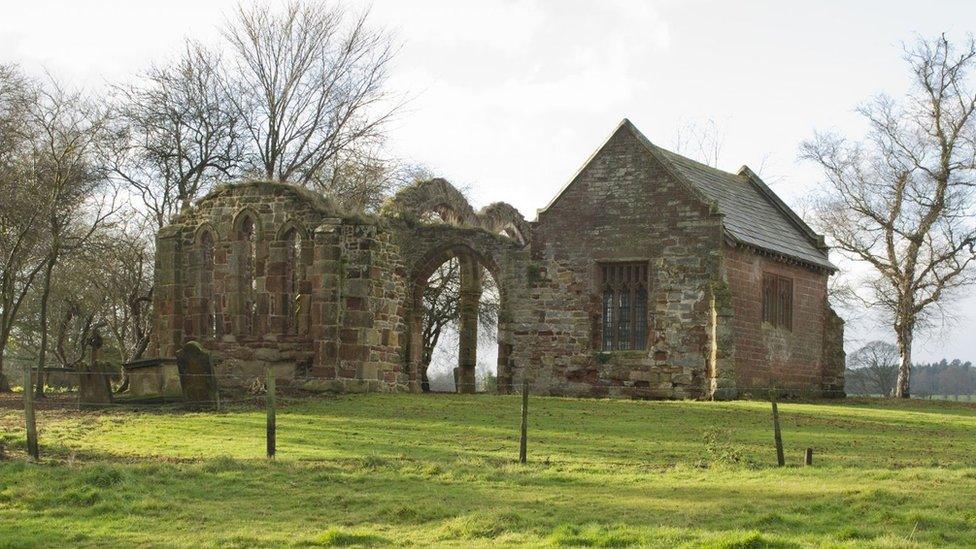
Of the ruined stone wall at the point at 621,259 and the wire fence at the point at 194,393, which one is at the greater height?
the ruined stone wall at the point at 621,259

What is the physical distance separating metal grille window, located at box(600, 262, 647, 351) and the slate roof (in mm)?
2912

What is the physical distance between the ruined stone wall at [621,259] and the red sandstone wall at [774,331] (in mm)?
1038

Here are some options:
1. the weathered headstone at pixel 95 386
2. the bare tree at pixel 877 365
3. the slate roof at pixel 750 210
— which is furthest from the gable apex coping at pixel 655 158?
the bare tree at pixel 877 365

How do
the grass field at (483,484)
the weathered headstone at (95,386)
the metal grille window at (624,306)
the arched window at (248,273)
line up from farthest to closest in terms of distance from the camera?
the metal grille window at (624,306) → the arched window at (248,273) → the weathered headstone at (95,386) → the grass field at (483,484)

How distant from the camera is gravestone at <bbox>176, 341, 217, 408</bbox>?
2978 centimetres

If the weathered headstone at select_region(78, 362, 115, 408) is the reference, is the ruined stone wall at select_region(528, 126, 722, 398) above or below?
above

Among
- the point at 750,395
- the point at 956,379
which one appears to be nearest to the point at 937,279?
the point at 750,395

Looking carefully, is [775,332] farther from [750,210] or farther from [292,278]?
[292,278]

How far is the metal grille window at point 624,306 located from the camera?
1447 inches

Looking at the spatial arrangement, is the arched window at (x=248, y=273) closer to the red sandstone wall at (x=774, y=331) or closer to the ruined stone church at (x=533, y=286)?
the ruined stone church at (x=533, y=286)

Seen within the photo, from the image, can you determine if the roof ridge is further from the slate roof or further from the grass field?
the grass field

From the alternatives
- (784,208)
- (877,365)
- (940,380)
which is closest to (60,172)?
(784,208)

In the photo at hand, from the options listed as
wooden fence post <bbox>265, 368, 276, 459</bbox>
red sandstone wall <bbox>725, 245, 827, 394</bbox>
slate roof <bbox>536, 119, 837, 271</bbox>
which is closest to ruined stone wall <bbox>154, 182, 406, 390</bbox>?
slate roof <bbox>536, 119, 837, 271</bbox>

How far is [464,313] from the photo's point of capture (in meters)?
40.3
